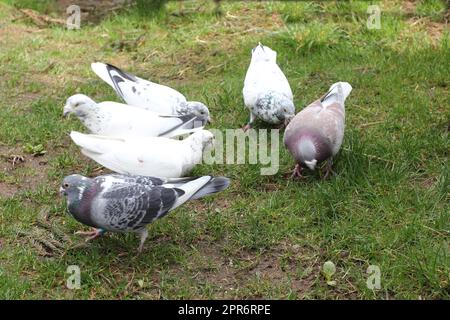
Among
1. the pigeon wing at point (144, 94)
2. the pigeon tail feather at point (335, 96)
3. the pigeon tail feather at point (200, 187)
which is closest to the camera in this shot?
the pigeon tail feather at point (200, 187)

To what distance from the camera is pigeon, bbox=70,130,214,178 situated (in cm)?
424

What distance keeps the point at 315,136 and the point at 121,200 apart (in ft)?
4.60

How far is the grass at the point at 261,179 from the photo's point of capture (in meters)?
3.56

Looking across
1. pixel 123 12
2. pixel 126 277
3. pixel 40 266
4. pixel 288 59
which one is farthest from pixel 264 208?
pixel 123 12

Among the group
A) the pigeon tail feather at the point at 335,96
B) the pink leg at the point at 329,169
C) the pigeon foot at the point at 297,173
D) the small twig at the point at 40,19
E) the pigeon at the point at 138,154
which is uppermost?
the pigeon tail feather at the point at 335,96

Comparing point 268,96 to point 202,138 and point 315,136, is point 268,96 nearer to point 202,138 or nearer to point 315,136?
point 202,138

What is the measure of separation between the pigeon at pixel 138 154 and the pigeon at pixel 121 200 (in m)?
0.49

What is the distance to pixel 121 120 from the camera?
4758 mm

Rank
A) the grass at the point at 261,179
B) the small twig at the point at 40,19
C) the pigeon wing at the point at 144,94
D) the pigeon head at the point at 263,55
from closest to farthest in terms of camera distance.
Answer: the grass at the point at 261,179
the pigeon wing at the point at 144,94
the pigeon head at the point at 263,55
the small twig at the point at 40,19

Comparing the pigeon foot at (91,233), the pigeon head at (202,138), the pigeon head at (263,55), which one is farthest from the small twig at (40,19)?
the pigeon foot at (91,233)

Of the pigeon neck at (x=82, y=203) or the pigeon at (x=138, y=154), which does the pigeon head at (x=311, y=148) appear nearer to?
the pigeon at (x=138, y=154)

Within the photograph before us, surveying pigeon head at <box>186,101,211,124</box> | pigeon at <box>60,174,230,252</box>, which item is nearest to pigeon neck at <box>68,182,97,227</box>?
pigeon at <box>60,174,230,252</box>

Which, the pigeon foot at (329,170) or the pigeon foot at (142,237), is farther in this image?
the pigeon foot at (329,170)
